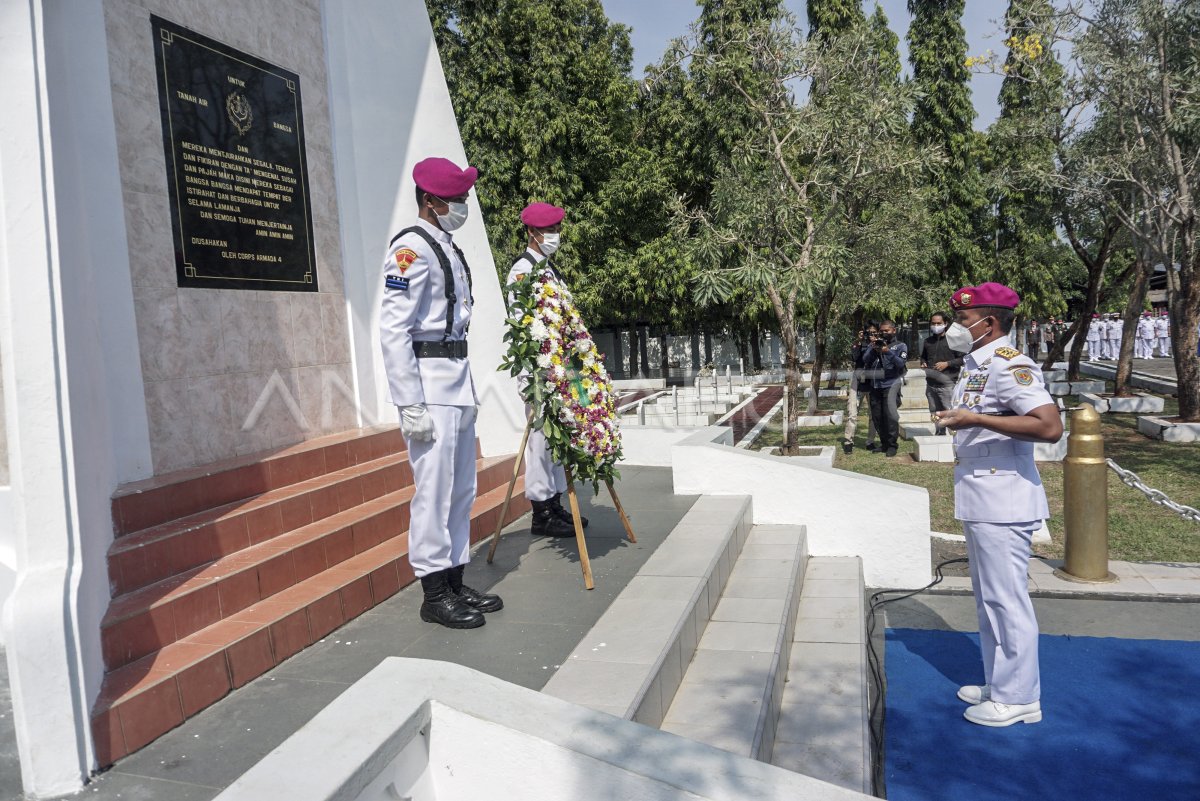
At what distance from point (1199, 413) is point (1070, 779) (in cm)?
1240

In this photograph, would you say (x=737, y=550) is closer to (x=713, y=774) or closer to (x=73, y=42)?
(x=713, y=774)

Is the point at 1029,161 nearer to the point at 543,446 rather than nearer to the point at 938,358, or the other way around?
the point at 938,358

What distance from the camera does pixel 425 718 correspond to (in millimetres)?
2225

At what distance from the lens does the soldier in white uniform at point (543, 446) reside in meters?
5.09

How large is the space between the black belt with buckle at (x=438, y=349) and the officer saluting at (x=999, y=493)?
244 cm

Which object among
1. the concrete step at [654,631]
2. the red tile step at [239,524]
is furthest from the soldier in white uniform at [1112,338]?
the red tile step at [239,524]

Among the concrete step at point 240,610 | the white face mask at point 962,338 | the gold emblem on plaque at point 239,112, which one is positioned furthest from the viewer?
the gold emblem on plaque at point 239,112

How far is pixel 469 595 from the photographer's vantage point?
13.9 feet

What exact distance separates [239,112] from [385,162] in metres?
1.40

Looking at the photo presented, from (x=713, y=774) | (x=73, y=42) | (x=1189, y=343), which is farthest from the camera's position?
(x=1189, y=343)

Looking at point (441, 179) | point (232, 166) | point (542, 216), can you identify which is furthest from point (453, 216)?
point (232, 166)

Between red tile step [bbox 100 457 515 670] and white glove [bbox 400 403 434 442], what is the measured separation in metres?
0.97

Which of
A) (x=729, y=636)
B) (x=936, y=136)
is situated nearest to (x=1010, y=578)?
(x=729, y=636)

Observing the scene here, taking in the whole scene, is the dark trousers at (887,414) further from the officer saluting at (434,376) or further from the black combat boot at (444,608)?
the black combat boot at (444,608)
